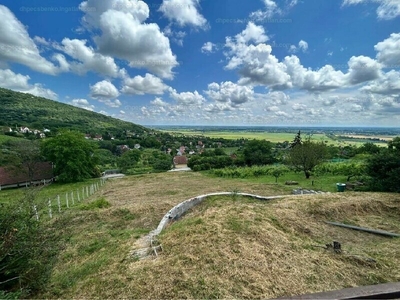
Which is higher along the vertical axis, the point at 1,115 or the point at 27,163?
the point at 1,115

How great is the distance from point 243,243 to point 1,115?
352ft

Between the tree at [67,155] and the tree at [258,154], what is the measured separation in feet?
75.7

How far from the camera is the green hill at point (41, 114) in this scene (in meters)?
78.9

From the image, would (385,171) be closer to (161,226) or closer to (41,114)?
(161,226)

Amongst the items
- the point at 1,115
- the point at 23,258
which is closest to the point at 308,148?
the point at 23,258

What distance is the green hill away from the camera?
259 feet

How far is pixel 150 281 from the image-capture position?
319 cm

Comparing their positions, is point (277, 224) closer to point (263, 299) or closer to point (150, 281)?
point (263, 299)

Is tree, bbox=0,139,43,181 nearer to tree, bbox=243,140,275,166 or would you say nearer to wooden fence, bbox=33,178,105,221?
wooden fence, bbox=33,178,105,221

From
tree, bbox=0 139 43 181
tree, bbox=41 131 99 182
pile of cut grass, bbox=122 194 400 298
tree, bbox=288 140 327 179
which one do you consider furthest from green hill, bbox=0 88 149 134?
pile of cut grass, bbox=122 194 400 298

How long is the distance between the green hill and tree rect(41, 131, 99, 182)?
2223 inches

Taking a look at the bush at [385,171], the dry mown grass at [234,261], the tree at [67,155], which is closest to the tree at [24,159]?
the tree at [67,155]

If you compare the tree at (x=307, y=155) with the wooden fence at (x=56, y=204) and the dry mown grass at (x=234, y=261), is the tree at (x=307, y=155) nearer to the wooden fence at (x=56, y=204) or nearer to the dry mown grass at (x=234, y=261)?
the dry mown grass at (x=234, y=261)

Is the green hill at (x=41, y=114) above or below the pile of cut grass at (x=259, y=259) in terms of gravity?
above
